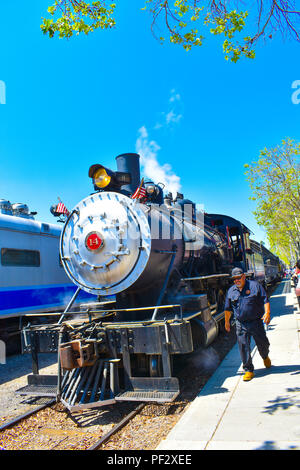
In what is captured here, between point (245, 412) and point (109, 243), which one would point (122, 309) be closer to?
point (109, 243)

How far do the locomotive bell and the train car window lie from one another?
354cm

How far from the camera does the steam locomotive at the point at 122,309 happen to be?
4223 mm

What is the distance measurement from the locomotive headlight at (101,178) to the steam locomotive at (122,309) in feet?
0.05

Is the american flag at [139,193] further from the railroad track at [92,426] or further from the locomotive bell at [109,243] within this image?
the railroad track at [92,426]

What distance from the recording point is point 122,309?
4.60m

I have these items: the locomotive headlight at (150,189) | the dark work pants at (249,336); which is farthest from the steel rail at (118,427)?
the locomotive headlight at (150,189)

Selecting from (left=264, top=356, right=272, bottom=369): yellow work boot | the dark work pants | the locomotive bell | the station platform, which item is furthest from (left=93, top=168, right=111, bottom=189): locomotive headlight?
(left=264, top=356, right=272, bottom=369): yellow work boot

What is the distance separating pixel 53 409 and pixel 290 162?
65.4 feet

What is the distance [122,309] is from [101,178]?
6.78 feet

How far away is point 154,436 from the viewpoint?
346cm

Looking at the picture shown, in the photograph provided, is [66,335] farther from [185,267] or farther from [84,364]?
[185,267]

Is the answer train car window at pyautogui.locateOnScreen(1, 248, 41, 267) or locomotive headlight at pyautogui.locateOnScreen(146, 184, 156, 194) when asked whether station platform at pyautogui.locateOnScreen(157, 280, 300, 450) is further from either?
train car window at pyautogui.locateOnScreen(1, 248, 41, 267)

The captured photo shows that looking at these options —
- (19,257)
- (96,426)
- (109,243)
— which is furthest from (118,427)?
(19,257)
